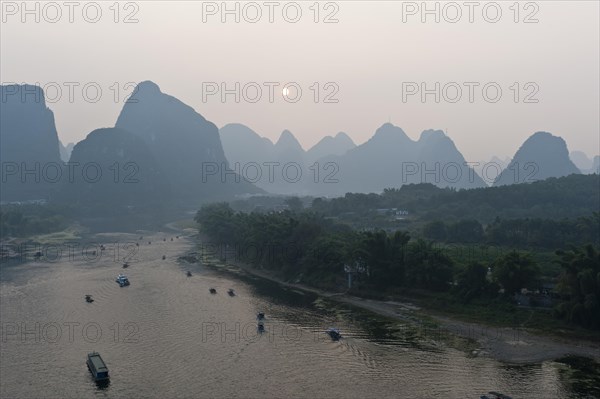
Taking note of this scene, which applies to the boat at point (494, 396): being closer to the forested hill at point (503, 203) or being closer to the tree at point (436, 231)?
the tree at point (436, 231)

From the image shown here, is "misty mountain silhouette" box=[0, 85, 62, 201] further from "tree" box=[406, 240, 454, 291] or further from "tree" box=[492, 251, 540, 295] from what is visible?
"tree" box=[492, 251, 540, 295]

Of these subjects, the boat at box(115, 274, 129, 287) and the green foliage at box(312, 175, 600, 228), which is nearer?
the boat at box(115, 274, 129, 287)

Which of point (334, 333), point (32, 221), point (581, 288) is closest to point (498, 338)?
point (581, 288)

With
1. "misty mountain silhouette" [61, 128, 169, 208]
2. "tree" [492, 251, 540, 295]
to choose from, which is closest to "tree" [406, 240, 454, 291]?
"tree" [492, 251, 540, 295]

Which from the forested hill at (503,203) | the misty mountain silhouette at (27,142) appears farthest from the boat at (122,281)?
the misty mountain silhouette at (27,142)

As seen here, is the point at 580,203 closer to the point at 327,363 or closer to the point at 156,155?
the point at 327,363
